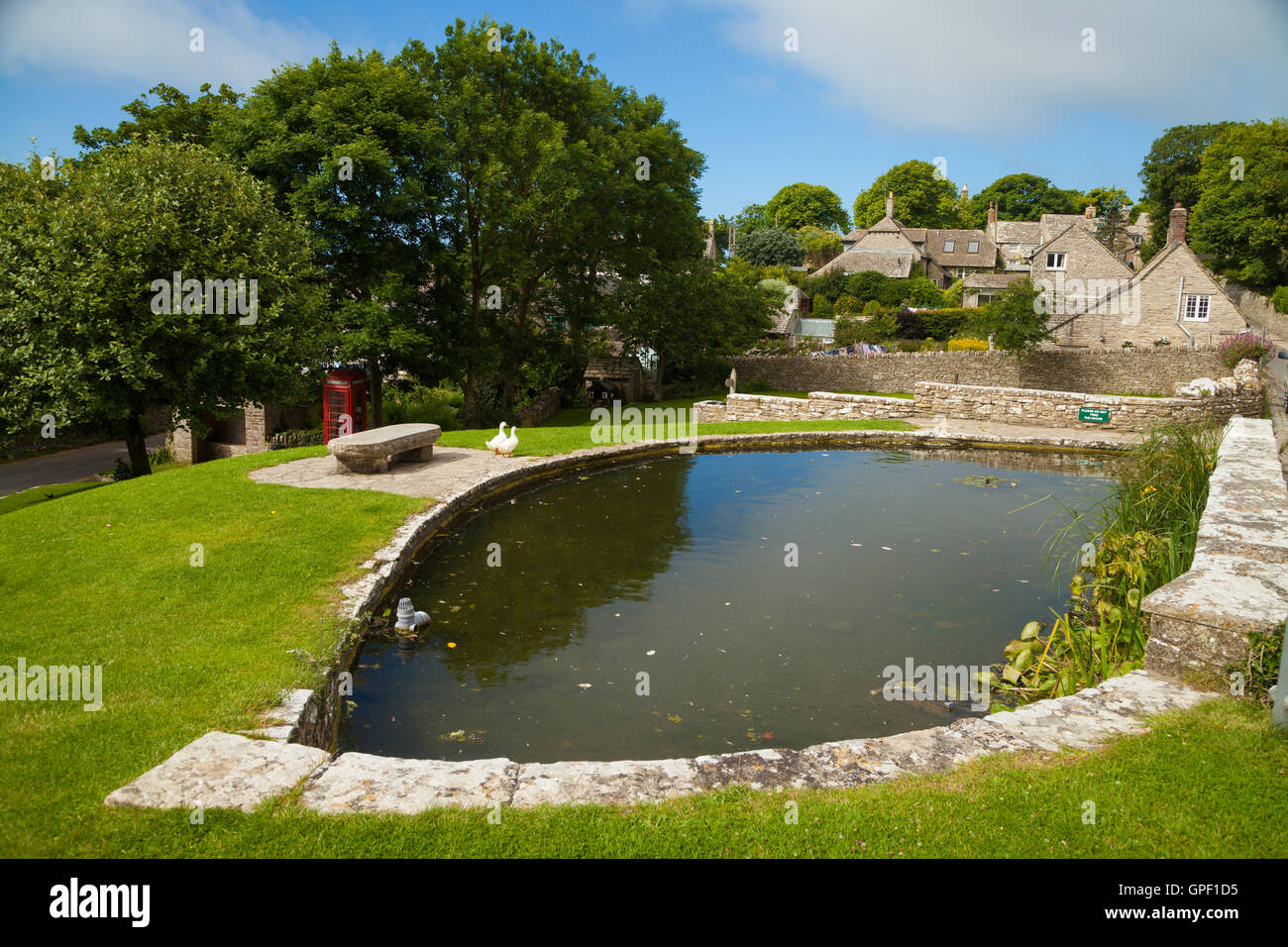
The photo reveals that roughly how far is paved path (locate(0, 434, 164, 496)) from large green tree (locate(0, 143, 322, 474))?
13.9 feet

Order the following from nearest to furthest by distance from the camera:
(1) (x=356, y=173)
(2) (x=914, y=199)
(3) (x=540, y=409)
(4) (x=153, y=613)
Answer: (4) (x=153, y=613)
(1) (x=356, y=173)
(3) (x=540, y=409)
(2) (x=914, y=199)

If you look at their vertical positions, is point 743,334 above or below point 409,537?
above

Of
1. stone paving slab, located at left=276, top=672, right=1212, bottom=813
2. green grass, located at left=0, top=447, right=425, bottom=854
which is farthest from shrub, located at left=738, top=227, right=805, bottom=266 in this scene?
A: stone paving slab, located at left=276, top=672, right=1212, bottom=813

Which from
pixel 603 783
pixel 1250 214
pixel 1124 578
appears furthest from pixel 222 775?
pixel 1250 214

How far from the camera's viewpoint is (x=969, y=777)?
4281mm

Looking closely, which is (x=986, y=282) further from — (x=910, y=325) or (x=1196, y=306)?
(x=1196, y=306)

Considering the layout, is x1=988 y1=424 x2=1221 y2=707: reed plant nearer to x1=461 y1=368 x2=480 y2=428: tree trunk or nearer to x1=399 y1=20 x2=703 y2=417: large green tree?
x1=399 y1=20 x2=703 y2=417: large green tree

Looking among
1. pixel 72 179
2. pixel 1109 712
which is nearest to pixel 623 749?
pixel 1109 712

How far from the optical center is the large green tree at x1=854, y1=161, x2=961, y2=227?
92.6 meters

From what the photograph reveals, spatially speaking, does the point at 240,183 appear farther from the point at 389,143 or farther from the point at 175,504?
the point at 175,504

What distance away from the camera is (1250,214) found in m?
50.6

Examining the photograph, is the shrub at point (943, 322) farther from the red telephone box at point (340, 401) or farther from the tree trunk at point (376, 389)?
the red telephone box at point (340, 401)

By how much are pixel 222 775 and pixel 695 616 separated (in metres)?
5.10
